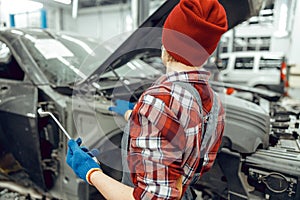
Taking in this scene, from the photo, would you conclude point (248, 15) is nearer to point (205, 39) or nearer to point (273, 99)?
point (205, 39)

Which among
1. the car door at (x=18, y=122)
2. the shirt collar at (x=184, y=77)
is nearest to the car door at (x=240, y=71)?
the car door at (x=18, y=122)

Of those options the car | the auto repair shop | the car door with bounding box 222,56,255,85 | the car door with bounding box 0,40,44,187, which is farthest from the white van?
the car door with bounding box 0,40,44,187

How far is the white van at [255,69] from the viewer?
8.10 m

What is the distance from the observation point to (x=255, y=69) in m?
8.35

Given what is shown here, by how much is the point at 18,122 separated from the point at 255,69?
7.69 metres

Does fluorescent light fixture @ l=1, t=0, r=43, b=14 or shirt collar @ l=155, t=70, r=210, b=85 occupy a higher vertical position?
fluorescent light fixture @ l=1, t=0, r=43, b=14

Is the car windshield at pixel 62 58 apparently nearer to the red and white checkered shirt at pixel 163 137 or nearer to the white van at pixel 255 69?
the red and white checkered shirt at pixel 163 137

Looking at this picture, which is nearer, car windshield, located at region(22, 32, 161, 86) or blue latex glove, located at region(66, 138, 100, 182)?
blue latex glove, located at region(66, 138, 100, 182)

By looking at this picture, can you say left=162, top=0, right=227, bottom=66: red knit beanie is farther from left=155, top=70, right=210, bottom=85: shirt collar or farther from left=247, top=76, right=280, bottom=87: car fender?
left=247, top=76, right=280, bottom=87: car fender

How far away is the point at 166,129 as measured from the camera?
0.86 m

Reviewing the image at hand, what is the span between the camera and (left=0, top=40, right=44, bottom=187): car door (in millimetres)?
1968

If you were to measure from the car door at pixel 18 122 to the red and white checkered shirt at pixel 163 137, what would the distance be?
4.15ft

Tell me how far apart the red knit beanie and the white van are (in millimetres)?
7275

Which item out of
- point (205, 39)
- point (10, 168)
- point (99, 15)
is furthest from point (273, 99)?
point (99, 15)
